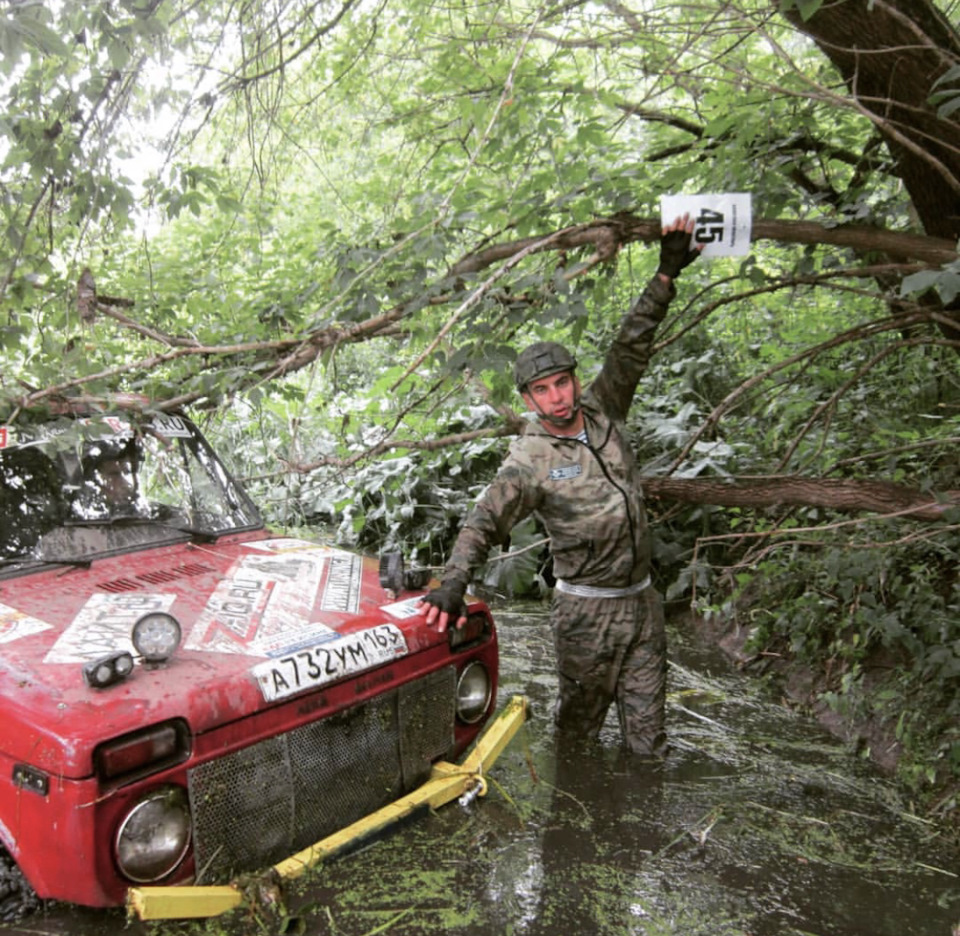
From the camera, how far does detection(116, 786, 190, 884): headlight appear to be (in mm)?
2330

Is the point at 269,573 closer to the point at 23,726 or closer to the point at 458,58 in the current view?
the point at 23,726

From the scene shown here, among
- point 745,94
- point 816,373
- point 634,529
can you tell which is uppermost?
point 745,94

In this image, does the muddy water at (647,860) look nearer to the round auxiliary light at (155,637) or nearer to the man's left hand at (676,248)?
the round auxiliary light at (155,637)

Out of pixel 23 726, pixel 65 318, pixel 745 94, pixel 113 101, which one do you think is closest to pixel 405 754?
pixel 23 726

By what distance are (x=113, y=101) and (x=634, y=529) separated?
9.33 feet

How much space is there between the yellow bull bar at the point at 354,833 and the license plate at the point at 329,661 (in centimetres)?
51

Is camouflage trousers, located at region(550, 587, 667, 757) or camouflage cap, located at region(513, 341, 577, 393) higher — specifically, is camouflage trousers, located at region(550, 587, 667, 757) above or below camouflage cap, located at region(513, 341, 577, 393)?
below

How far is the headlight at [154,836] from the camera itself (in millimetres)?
2330

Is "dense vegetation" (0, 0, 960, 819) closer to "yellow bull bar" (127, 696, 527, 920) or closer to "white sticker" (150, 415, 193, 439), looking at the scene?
"white sticker" (150, 415, 193, 439)

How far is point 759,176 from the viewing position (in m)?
4.22

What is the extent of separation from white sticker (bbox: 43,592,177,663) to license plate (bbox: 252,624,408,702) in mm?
477

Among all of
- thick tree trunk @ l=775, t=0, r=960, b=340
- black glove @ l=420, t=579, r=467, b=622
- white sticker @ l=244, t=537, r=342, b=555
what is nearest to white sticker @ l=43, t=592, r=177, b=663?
white sticker @ l=244, t=537, r=342, b=555

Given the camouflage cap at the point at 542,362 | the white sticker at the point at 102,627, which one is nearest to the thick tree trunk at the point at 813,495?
the camouflage cap at the point at 542,362

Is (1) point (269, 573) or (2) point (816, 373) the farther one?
(2) point (816, 373)
